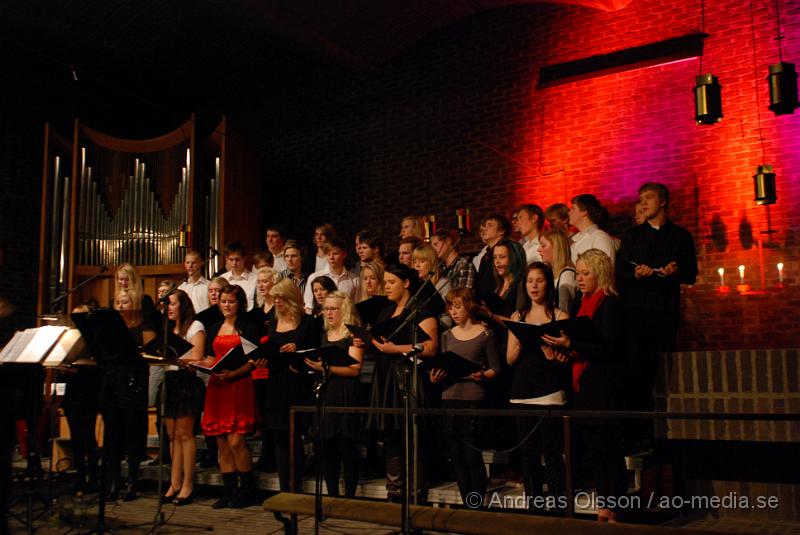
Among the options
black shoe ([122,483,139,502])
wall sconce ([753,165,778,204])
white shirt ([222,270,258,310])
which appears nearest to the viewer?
black shoe ([122,483,139,502])

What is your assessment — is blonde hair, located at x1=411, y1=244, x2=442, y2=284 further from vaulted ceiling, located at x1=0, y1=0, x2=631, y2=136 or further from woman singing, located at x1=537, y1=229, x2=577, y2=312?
vaulted ceiling, located at x1=0, y1=0, x2=631, y2=136

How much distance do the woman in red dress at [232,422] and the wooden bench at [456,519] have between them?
4.40 feet

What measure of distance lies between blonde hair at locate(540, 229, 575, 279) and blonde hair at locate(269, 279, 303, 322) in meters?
1.83

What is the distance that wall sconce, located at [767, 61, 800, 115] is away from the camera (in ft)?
21.3

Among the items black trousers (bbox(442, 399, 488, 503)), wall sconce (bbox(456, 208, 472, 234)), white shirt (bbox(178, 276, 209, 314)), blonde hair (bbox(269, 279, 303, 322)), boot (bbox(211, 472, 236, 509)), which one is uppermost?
wall sconce (bbox(456, 208, 472, 234))

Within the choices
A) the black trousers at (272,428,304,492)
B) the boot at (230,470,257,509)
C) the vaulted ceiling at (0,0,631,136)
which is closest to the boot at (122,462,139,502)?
the boot at (230,470,257,509)

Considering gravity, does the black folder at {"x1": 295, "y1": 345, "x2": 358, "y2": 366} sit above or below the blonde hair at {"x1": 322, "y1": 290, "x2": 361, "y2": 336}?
below

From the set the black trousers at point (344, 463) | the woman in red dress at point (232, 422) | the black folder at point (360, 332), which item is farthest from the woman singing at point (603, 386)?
the woman in red dress at point (232, 422)

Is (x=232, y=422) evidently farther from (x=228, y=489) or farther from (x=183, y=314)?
(x=183, y=314)

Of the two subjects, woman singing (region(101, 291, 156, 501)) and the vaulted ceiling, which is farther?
the vaulted ceiling

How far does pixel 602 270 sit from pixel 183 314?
131 inches

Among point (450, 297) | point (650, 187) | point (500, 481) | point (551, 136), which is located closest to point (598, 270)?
point (450, 297)

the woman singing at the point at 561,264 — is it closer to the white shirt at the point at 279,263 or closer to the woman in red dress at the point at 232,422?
the woman in red dress at the point at 232,422

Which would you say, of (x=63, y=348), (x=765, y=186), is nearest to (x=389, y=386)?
(x=63, y=348)
